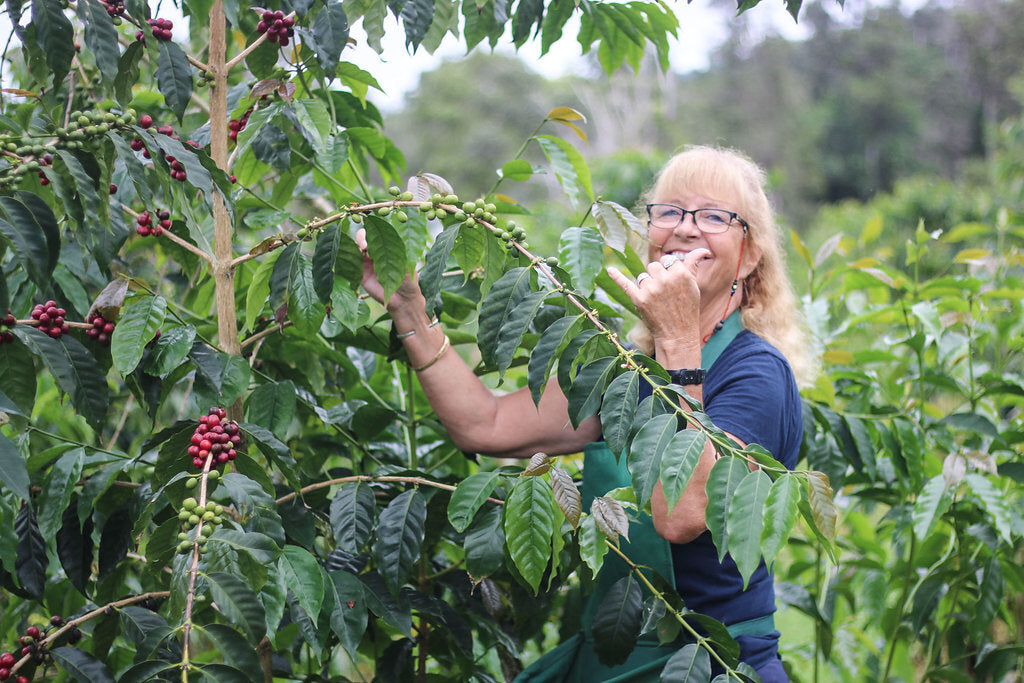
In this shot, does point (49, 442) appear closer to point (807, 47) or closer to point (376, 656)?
point (376, 656)

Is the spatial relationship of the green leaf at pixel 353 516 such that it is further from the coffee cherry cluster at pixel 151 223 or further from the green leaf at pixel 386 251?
the coffee cherry cluster at pixel 151 223

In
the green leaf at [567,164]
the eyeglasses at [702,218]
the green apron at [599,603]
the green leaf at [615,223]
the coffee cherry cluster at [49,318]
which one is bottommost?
the green apron at [599,603]

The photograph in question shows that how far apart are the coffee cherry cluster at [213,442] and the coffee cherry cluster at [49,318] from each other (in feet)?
1.01

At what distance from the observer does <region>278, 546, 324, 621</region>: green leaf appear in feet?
3.67

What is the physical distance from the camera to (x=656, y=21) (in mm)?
1727

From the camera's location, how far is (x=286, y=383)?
153 cm

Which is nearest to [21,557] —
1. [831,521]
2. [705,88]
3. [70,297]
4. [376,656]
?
[70,297]

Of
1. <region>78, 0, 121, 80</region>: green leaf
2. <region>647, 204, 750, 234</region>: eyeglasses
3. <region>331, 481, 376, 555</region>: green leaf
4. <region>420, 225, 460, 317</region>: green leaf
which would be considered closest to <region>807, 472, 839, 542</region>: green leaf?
<region>420, 225, 460, 317</region>: green leaf

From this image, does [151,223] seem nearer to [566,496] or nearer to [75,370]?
[75,370]

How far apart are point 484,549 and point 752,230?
108cm

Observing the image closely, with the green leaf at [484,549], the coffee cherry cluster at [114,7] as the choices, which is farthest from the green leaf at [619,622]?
the coffee cherry cluster at [114,7]

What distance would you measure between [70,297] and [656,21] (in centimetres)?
121

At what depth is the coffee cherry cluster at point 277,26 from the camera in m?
1.47

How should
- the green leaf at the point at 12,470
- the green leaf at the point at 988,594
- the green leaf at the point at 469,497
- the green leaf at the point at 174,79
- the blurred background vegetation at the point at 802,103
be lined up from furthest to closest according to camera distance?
the blurred background vegetation at the point at 802,103 < the green leaf at the point at 988,594 < the green leaf at the point at 174,79 < the green leaf at the point at 469,497 < the green leaf at the point at 12,470
